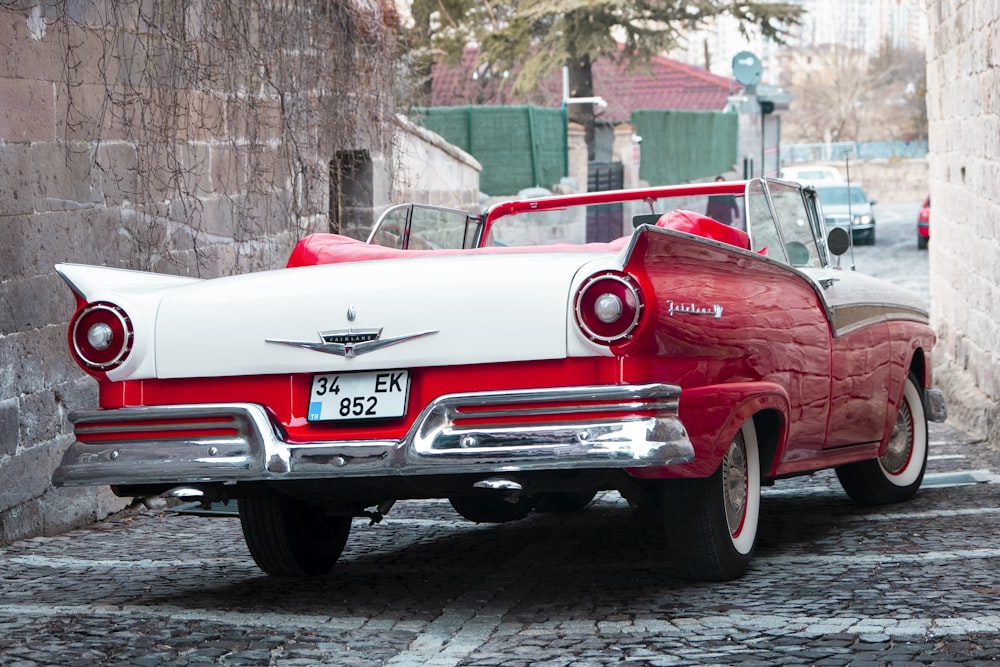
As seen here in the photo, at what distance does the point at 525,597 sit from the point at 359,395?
1.00 meters

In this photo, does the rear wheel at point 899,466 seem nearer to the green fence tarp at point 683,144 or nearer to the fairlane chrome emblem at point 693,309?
the fairlane chrome emblem at point 693,309

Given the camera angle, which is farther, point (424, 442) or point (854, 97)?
point (854, 97)

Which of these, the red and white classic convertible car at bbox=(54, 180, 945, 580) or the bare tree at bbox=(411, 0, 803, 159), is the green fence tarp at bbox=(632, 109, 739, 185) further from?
the red and white classic convertible car at bbox=(54, 180, 945, 580)

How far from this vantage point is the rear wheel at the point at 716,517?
512 centimetres

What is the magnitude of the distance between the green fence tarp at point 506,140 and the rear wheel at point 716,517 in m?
16.2

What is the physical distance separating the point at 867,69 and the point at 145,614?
90.6 meters

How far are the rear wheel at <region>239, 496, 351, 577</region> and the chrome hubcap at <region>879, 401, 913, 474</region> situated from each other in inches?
114

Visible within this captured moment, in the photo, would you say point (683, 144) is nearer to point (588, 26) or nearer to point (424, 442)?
point (588, 26)

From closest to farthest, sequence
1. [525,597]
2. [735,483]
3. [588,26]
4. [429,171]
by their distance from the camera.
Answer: [525,597], [735,483], [429,171], [588,26]

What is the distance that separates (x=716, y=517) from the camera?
5.16 metres

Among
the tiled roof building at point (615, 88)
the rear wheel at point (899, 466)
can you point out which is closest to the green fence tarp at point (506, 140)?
the tiled roof building at point (615, 88)

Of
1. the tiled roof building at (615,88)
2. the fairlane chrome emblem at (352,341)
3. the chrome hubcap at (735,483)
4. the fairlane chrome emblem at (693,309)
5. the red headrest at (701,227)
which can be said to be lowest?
the chrome hubcap at (735,483)

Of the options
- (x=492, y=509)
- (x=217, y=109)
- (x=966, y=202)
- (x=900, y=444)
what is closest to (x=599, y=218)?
(x=492, y=509)

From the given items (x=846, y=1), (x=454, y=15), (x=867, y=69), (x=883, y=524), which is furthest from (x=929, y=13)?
(x=846, y=1)
